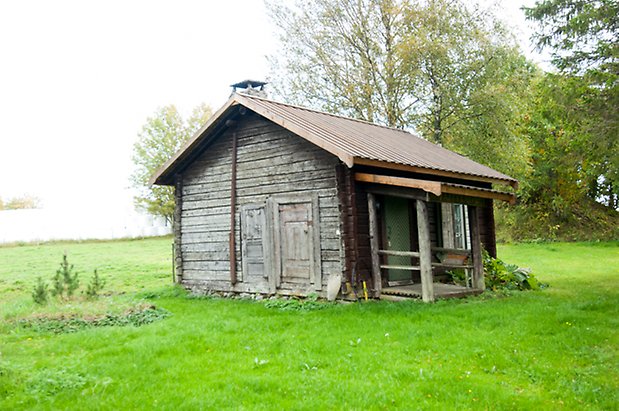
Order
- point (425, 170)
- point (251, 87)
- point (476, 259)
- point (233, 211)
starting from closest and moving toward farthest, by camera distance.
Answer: point (425, 170) < point (476, 259) < point (233, 211) < point (251, 87)

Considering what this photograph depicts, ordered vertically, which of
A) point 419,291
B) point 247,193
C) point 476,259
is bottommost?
point 419,291

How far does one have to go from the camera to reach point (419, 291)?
39.6ft

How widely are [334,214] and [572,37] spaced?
6.53 metres

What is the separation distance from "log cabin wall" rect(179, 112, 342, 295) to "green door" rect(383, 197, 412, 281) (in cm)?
170

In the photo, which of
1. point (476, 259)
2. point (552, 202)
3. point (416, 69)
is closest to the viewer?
point (476, 259)

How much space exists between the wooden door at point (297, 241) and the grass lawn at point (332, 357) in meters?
1.08

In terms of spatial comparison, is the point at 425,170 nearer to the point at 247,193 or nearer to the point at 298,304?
the point at 298,304

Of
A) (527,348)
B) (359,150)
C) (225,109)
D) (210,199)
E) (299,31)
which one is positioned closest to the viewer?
(527,348)

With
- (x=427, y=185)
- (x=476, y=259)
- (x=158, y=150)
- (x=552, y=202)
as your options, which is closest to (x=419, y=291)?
(x=476, y=259)

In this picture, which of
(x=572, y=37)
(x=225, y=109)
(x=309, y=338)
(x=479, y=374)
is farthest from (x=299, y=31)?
(x=479, y=374)

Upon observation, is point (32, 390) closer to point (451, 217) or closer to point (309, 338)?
point (309, 338)

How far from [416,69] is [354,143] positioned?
14.6 meters

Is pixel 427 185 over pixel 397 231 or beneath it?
over

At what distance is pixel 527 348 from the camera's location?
312 inches
